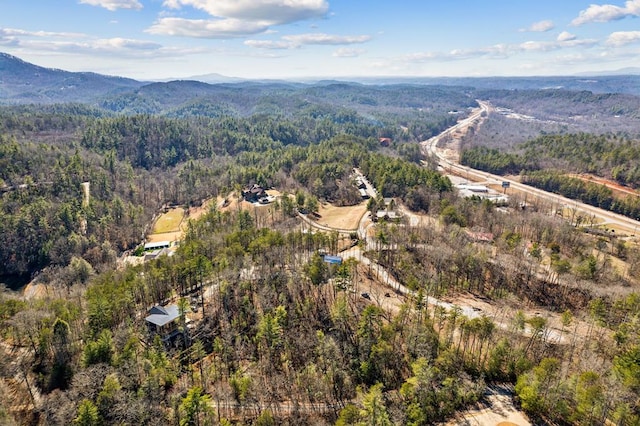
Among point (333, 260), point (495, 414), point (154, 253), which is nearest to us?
point (495, 414)

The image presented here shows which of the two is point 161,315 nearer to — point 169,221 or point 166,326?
point 166,326

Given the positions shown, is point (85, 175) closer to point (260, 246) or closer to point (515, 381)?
point (260, 246)

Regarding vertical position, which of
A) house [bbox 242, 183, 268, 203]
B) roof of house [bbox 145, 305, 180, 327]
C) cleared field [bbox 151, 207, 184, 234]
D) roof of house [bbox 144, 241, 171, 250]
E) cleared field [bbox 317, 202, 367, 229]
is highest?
roof of house [bbox 145, 305, 180, 327]

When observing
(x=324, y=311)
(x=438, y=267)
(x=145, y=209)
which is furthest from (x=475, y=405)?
(x=145, y=209)

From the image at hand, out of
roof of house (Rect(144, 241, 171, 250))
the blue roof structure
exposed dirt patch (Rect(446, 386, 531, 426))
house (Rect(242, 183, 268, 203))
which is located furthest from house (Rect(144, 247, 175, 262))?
exposed dirt patch (Rect(446, 386, 531, 426))

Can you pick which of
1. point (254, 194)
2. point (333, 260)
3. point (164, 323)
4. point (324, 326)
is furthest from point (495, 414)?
point (254, 194)

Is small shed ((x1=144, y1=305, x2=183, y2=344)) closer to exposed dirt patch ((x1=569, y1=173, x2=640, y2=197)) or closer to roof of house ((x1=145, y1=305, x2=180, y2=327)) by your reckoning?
roof of house ((x1=145, y1=305, x2=180, y2=327))
